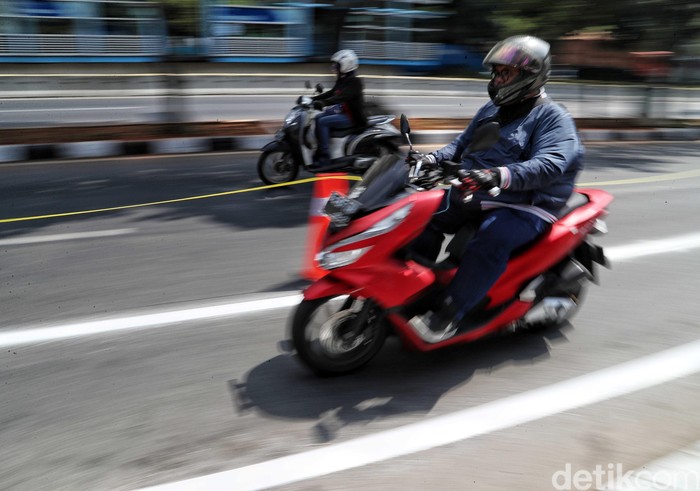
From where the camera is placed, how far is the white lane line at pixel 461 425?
8.27 ft

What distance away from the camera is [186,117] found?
12.8 m

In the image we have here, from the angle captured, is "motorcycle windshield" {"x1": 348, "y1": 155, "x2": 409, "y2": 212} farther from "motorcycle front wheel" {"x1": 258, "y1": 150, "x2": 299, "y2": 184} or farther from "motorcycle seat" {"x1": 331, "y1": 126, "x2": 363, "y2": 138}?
"motorcycle seat" {"x1": 331, "y1": 126, "x2": 363, "y2": 138}

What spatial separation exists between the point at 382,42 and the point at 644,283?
28706 millimetres

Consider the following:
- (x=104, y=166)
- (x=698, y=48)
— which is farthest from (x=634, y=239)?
(x=698, y=48)

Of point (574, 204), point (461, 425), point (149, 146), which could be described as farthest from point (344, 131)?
point (461, 425)

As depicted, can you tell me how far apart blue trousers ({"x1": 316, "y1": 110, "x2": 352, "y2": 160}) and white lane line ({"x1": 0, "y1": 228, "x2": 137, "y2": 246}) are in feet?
9.14

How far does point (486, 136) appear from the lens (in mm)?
2885

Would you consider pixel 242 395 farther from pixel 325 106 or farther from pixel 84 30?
pixel 84 30

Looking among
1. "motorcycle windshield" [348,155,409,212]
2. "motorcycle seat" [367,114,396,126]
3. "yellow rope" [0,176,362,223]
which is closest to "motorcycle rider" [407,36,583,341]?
"motorcycle windshield" [348,155,409,212]

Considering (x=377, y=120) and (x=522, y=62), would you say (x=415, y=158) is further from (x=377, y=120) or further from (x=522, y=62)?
(x=377, y=120)

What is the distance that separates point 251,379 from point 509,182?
1.63m

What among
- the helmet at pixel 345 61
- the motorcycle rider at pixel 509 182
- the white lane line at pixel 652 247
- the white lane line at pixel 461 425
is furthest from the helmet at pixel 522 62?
the helmet at pixel 345 61
